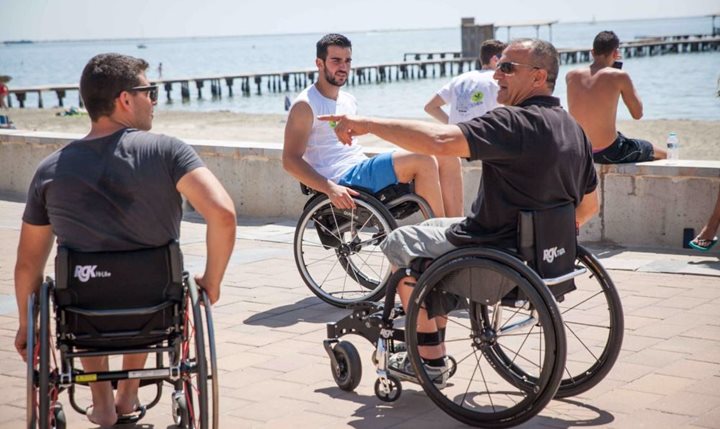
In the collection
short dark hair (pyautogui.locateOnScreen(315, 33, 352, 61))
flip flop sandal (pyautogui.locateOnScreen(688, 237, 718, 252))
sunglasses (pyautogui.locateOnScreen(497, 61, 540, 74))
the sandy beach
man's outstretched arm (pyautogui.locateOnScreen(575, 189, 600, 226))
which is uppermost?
short dark hair (pyautogui.locateOnScreen(315, 33, 352, 61))

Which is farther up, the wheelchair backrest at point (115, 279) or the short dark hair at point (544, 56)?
the short dark hair at point (544, 56)

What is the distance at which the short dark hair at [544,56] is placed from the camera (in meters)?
4.20

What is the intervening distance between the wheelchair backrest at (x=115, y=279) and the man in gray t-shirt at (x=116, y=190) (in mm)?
80

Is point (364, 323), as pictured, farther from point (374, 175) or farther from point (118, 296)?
point (374, 175)

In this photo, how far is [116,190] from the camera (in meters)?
3.57

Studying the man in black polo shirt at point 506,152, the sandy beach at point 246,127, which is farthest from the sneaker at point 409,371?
the sandy beach at point 246,127

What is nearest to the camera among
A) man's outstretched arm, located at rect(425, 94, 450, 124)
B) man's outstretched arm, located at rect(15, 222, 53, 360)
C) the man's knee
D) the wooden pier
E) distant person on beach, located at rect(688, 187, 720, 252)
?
man's outstretched arm, located at rect(15, 222, 53, 360)

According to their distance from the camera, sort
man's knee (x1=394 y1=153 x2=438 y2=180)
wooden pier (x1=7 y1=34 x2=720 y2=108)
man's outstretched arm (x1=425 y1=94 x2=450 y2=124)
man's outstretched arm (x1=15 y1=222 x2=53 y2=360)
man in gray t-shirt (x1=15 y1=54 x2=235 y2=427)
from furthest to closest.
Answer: wooden pier (x1=7 y1=34 x2=720 y2=108) → man's outstretched arm (x1=425 y1=94 x2=450 y2=124) → man's knee (x1=394 y1=153 x2=438 y2=180) → man's outstretched arm (x1=15 y1=222 x2=53 y2=360) → man in gray t-shirt (x1=15 y1=54 x2=235 y2=427)

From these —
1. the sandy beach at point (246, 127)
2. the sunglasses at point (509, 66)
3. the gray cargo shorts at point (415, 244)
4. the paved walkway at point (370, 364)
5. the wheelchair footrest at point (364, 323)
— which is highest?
the sunglasses at point (509, 66)

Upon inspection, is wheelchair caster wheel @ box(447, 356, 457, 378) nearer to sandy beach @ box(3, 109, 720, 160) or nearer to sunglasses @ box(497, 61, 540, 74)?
sunglasses @ box(497, 61, 540, 74)

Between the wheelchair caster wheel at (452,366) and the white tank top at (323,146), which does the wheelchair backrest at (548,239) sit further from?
the white tank top at (323,146)

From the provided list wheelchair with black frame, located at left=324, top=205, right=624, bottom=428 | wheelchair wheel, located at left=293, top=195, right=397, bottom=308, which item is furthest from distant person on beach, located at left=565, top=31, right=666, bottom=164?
wheelchair with black frame, located at left=324, top=205, right=624, bottom=428

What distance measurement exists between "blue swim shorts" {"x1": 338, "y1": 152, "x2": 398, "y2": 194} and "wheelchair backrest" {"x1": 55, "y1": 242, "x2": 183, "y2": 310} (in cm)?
276

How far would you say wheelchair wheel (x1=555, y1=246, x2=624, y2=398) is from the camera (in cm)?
428
